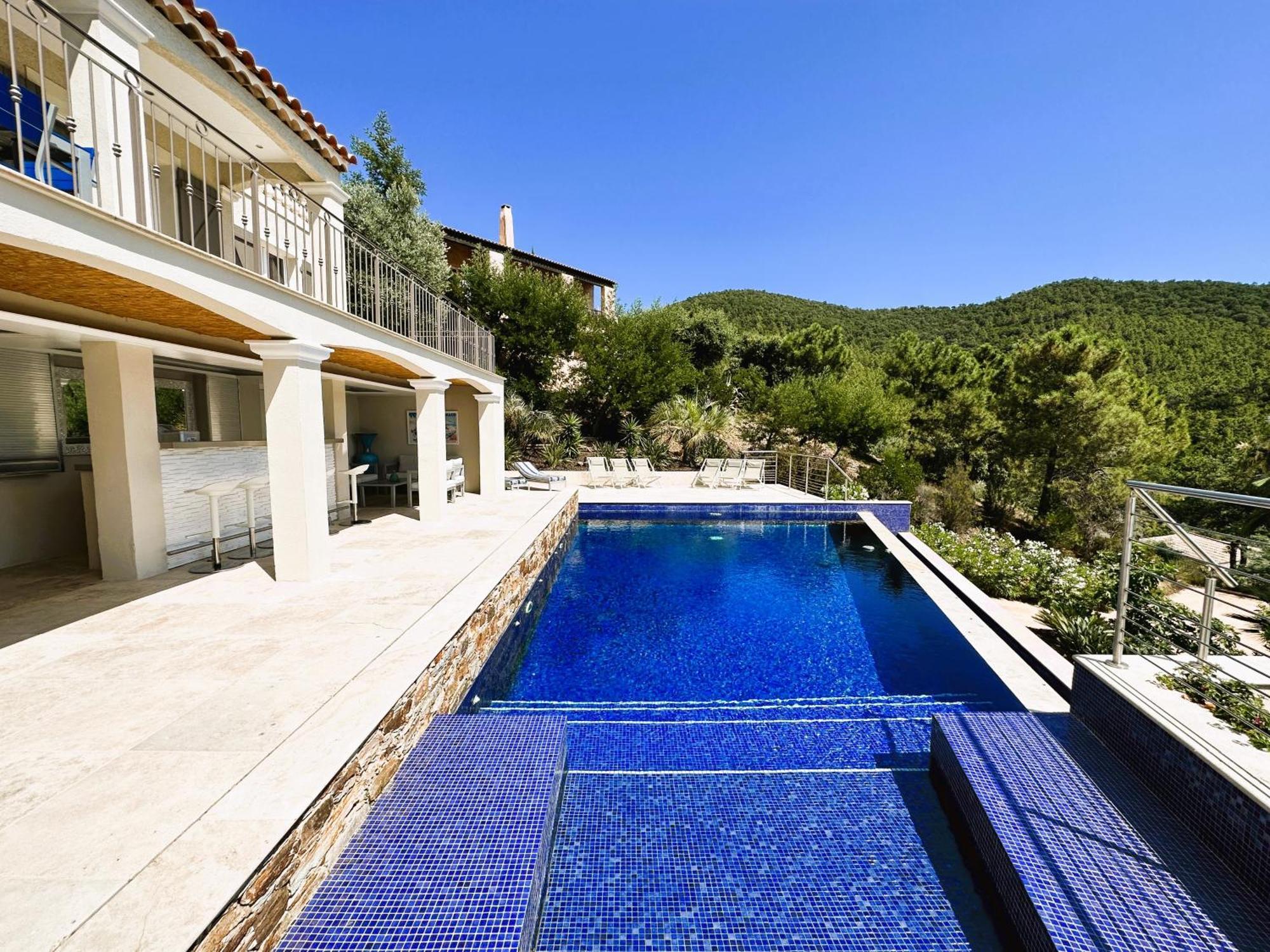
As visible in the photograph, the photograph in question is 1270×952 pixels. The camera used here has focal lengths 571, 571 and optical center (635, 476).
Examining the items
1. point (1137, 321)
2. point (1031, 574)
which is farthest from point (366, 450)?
point (1137, 321)

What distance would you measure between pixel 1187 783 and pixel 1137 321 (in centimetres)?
4652

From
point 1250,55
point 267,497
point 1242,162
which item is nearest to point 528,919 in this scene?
point 267,497

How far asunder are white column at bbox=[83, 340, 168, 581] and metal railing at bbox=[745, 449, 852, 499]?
49.3ft

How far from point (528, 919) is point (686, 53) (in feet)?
79.9

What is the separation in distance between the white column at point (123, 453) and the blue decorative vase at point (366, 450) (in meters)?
8.86

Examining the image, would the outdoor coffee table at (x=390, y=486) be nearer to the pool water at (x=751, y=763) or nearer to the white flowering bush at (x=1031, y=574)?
the pool water at (x=751, y=763)

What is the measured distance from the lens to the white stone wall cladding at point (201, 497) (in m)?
7.12

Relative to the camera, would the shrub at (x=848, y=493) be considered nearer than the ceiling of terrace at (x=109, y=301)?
No

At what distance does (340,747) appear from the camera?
3.16m

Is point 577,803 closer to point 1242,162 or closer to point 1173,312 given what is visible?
point 1242,162

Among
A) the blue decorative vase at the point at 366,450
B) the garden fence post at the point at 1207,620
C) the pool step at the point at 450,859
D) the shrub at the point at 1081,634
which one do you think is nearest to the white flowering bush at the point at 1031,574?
the shrub at the point at 1081,634

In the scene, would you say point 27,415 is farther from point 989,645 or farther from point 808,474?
point 808,474

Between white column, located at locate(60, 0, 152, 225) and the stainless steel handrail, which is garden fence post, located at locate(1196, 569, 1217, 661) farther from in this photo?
white column, located at locate(60, 0, 152, 225)

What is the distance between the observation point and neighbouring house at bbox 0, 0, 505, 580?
4.15 meters
